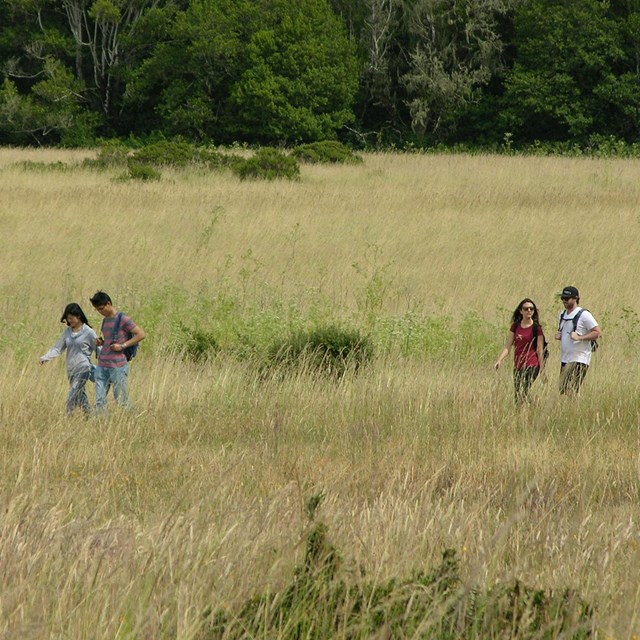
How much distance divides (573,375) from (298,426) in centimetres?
236

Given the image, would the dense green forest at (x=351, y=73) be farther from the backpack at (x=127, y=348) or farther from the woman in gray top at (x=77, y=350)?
the woman in gray top at (x=77, y=350)

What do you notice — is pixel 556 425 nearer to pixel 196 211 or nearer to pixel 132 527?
pixel 132 527

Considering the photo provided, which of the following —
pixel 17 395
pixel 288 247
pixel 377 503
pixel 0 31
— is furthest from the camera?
pixel 0 31

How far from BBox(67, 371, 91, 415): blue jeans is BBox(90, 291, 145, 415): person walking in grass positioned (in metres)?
0.10

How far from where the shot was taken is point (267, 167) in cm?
2723

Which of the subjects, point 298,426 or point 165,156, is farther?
point 165,156

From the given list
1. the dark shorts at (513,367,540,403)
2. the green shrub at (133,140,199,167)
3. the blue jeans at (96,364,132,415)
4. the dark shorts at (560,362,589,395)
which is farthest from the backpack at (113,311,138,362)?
the green shrub at (133,140,199,167)

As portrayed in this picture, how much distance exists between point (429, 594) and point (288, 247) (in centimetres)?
1471

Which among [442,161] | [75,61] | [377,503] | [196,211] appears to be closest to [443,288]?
[196,211]

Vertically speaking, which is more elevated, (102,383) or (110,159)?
(102,383)

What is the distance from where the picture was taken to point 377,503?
534cm

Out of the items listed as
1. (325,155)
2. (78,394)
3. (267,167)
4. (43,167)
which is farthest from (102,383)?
(325,155)

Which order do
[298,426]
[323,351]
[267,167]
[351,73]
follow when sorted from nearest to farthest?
[298,426] → [323,351] → [267,167] → [351,73]

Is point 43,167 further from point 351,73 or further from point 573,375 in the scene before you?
point 573,375
